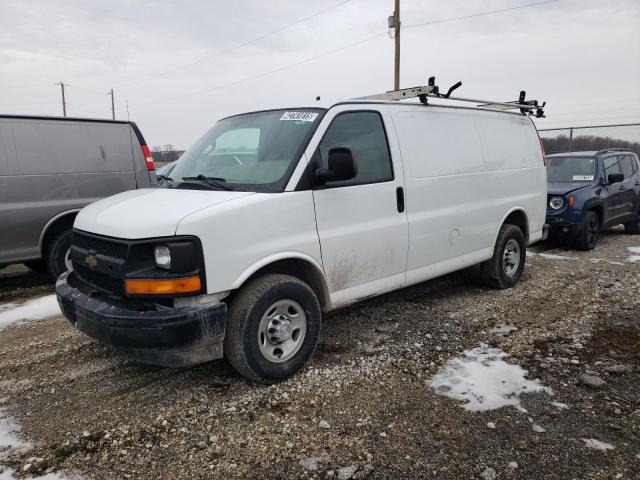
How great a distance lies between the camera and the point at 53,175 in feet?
19.6

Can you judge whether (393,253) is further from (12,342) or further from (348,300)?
(12,342)

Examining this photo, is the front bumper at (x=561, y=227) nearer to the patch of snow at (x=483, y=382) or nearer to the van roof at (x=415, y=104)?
the van roof at (x=415, y=104)

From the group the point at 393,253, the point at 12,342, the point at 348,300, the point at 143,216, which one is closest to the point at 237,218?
the point at 143,216

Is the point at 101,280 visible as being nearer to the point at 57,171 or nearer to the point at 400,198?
the point at 400,198

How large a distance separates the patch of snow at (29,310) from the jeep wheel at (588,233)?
26.1 ft

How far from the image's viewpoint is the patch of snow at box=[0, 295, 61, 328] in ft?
17.3

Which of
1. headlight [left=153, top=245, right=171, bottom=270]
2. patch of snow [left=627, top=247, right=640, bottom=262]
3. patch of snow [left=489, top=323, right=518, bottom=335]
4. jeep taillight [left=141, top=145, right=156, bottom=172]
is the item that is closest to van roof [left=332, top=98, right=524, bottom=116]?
headlight [left=153, top=245, right=171, bottom=270]

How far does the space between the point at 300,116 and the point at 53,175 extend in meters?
3.67

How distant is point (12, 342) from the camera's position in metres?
4.60

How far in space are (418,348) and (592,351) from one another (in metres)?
1.48

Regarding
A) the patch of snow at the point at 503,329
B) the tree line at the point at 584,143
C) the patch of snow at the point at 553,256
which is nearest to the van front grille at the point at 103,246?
the patch of snow at the point at 503,329

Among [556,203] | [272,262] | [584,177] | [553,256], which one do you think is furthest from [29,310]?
[584,177]

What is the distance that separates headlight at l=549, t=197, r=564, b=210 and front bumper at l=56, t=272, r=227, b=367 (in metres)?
7.24

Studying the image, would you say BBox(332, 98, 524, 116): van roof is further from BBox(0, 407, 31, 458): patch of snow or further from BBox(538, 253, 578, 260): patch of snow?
BBox(0, 407, 31, 458): patch of snow
